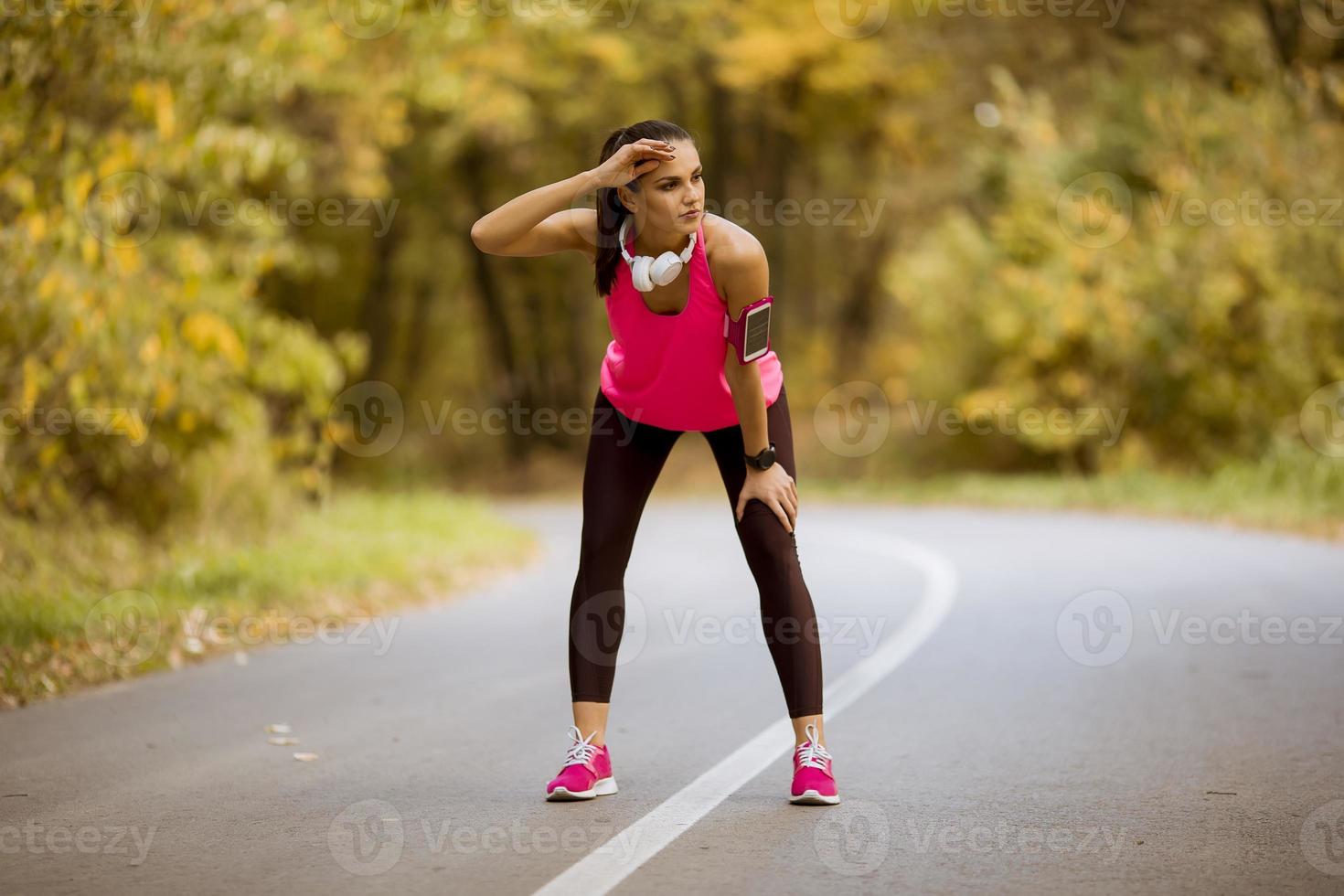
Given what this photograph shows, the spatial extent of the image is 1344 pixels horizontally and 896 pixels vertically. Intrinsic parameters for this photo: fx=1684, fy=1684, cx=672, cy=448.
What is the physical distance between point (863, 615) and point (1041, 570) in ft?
9.32

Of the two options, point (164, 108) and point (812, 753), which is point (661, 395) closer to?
point (812, 753)

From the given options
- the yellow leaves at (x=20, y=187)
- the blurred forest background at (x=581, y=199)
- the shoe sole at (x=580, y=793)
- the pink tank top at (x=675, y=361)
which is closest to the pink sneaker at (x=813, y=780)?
the shoe sole at (x=580, y=793)

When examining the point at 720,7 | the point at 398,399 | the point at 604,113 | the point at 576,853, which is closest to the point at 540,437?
the point at 398,399

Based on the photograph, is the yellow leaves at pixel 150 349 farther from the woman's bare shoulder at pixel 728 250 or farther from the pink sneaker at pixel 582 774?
the woman's bare shoulder at pixel 728 250

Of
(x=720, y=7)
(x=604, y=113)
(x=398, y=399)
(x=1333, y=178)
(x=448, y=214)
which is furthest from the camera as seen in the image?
(x=398, y=399)

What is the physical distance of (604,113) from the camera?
32.3m

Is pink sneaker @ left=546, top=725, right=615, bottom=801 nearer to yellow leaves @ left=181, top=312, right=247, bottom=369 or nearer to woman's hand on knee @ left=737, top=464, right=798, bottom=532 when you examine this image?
woman's hand on knee @ left=737, top=464, right=798, bottom=532

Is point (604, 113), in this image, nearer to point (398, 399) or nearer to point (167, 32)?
point (398, 399)

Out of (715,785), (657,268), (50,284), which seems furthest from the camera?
(50,284)

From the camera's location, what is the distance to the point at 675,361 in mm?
5297

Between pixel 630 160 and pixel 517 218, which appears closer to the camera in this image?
pixel 630 160

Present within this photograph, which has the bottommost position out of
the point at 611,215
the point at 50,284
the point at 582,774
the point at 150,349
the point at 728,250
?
the point at 582,774

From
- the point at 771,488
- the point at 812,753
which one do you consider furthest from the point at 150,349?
the point at 812,753

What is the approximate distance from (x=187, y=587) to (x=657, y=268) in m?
6.60
